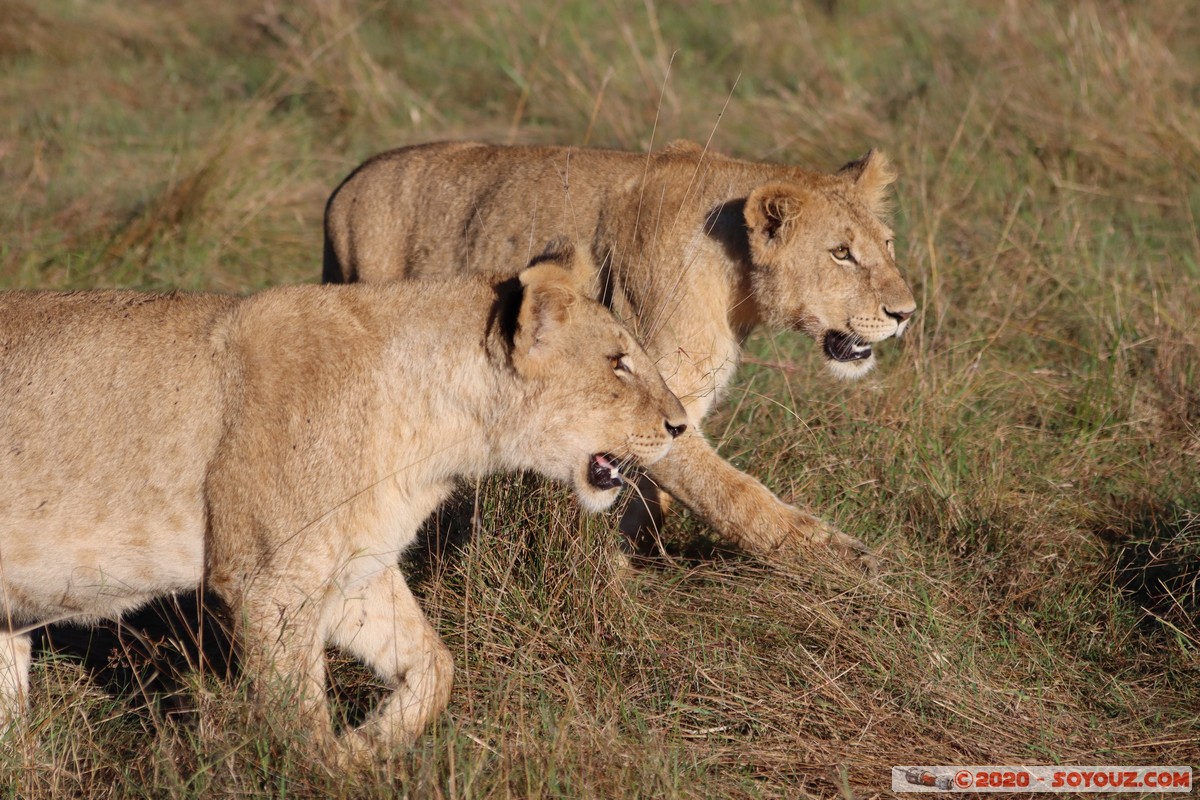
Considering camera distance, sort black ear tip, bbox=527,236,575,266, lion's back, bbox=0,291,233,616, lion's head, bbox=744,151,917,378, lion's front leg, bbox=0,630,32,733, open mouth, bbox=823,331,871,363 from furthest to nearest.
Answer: open mouth, bbox=823,331,871,363, lion's head, bbox=744,151,917,378, black ear tip, bbox=527,236,575,266, lion's front leg, bbox=0,630,32,733, lion's back, bbox=0,291,233,616

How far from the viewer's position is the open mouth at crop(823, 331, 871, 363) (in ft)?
16.8

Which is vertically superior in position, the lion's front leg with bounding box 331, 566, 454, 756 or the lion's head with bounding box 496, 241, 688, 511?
the lion's head with bounding box 496, 241, 688, 511

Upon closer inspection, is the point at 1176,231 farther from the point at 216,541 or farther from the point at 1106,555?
the point at 216,541

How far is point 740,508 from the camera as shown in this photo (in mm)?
4730

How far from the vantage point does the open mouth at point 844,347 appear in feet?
16.8

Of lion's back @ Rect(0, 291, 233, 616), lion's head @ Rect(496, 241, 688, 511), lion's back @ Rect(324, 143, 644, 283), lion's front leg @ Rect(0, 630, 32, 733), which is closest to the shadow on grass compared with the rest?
lion's head @ Rect(496, 241, 688, 511)

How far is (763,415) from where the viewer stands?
5.59 meters

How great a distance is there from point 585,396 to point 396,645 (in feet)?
2.98

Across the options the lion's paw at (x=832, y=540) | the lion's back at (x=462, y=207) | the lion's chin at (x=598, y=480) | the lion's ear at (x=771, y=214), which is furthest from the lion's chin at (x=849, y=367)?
the lion's chin at (x=598, y=480)

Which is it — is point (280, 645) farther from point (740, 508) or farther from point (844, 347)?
point (844, 347)

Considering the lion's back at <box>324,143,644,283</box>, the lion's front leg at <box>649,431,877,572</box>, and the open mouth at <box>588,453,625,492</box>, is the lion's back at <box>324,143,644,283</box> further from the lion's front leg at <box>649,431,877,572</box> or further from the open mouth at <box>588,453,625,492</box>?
the open mouth at <box>588,453,625,492</box>

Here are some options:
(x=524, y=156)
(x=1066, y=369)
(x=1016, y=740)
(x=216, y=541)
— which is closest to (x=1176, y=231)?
(x=1066, y=369)

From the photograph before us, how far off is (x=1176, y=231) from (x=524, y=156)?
373 centimetres

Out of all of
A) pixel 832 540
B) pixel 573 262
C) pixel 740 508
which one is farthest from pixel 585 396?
pixel 832 540
